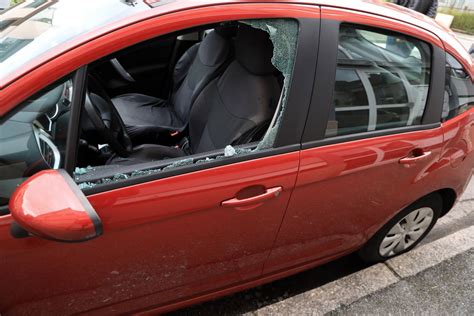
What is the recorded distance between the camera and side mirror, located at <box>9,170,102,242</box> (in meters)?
1.02

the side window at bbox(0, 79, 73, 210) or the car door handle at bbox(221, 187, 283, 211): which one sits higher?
the side window at bbox(0, 79, 73, 210)

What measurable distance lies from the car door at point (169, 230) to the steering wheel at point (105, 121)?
56cm

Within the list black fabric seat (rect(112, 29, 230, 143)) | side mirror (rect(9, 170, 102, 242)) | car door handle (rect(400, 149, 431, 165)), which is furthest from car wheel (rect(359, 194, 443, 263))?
side mirror (rect(9, 170, 102, 242))

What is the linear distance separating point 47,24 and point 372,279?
2.01 meters

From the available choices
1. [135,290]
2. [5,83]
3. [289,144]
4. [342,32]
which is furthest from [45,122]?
[342,32]

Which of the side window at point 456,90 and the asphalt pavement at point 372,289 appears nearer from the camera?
the side window at point 456,90

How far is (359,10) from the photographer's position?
1522mm

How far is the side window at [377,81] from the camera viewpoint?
156 centimetres

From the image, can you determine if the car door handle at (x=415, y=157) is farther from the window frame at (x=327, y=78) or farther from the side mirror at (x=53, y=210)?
the side mirror at (x=53, y=210)

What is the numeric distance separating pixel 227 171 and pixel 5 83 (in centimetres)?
72

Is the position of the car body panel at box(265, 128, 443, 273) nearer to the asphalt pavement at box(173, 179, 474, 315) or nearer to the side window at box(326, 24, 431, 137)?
the side window at box(326, 24, 431, 137)

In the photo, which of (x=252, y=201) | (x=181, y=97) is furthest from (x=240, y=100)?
(x=181, y=97)

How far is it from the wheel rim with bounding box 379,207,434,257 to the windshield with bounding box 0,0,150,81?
1.73 m

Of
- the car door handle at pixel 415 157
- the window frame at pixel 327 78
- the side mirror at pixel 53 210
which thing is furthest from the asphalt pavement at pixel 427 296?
the side mirror at pixel 53 210
